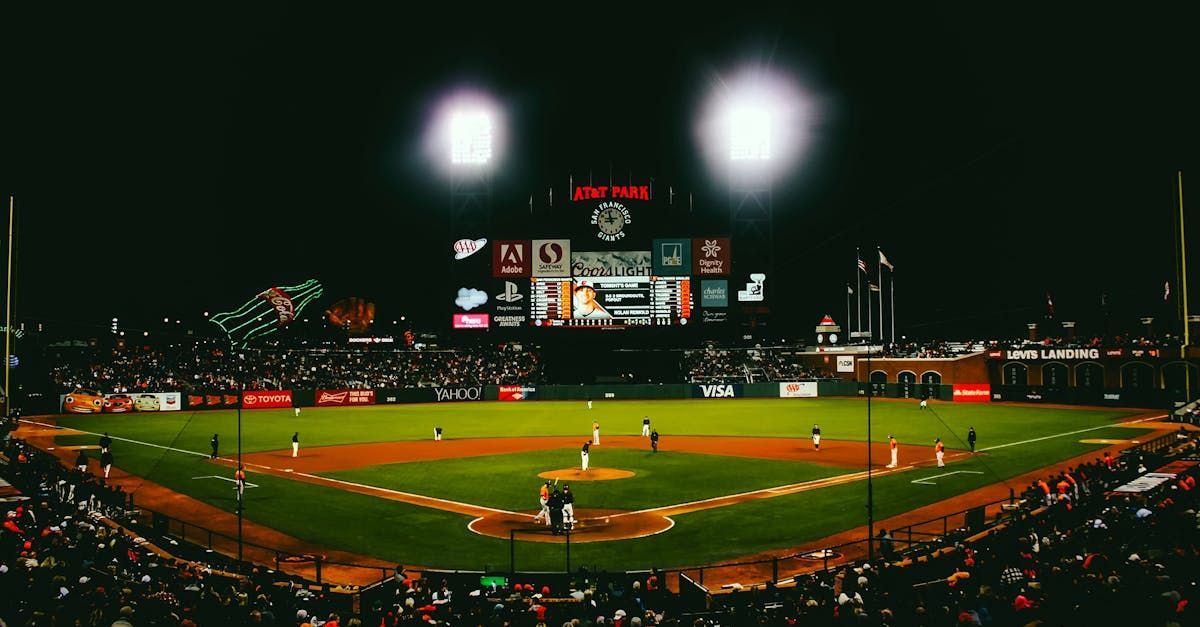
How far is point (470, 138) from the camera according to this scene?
79.9 meters

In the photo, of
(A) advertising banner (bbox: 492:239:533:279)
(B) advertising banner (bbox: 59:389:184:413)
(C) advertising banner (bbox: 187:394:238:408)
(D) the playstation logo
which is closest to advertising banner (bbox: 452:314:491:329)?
(D) the playstation logo

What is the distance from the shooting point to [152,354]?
2970 inches

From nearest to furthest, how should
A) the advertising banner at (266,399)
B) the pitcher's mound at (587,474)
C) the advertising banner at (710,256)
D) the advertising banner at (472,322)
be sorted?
the pitcher's mound at (587,474), the advertising banner at (266,399), the advertising banner at (710,256), the advertising banner at (472,322)

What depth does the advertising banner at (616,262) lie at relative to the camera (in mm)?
75625

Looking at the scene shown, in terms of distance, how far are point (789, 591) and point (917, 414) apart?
50868mm

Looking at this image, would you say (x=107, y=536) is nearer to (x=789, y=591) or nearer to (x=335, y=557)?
(x=335, y=557)

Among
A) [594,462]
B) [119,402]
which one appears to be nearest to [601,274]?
[594,462]

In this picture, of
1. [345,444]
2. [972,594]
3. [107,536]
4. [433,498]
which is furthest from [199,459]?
[972,594]

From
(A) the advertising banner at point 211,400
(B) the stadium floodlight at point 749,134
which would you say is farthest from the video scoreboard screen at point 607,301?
(A) the advertising banner at point 211,400

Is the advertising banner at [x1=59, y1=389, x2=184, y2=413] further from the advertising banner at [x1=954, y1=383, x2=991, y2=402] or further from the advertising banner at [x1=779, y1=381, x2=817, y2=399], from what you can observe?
the advertising banner at [x1=954, y1=383, x2=991, y2=402]

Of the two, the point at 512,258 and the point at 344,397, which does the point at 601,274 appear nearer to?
the point at 512,258

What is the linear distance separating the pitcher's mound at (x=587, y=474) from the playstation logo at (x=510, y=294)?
41908 mm

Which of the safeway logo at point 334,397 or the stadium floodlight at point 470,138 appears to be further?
the stadium floodlight at point 470,138

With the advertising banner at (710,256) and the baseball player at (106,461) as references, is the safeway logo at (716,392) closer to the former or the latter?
the advertising banner at (710,256)
